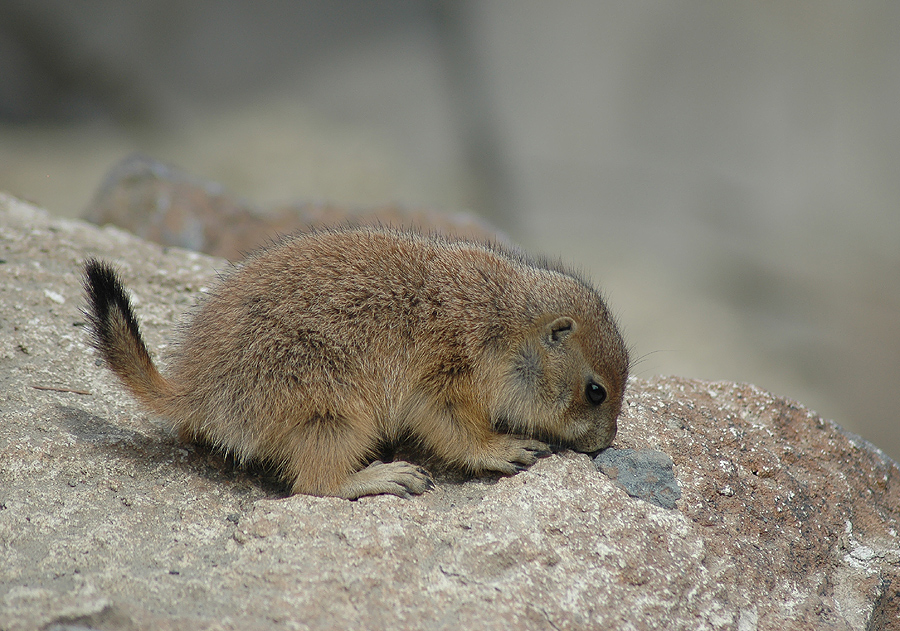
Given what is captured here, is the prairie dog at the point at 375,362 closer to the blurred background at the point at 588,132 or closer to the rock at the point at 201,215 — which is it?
A: the rock at the point at 201,215

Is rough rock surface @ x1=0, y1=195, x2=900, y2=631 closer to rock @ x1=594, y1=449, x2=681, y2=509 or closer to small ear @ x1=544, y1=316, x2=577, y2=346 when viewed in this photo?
rock @ x1=594, y1=449, x2=681, y2=509

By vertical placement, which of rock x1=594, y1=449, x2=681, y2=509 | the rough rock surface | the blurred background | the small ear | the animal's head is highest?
the blurred background

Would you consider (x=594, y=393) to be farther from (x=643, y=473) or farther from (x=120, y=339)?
(x=120, y=339)

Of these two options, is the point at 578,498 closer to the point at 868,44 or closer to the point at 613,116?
the point at 613,116

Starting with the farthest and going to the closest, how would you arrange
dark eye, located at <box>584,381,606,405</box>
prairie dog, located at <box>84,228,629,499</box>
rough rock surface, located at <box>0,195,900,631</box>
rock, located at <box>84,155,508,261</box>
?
rock, located at <box>84,155,508,261</box> < dark eye, located at <box>584,381,606,405</box> < prairie dog, located at <box>84,228,629,499</box> < rough rock surface, located at <box>0,195,900,631</box>

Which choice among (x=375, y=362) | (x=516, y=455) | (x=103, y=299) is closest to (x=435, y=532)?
(x=516, y=455)

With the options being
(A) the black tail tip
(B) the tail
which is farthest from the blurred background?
(A) the black tail tip
